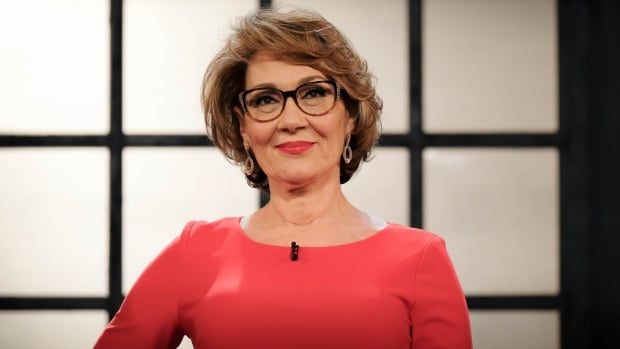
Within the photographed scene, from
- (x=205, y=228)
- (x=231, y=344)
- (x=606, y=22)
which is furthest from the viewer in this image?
(x=606, y=22)

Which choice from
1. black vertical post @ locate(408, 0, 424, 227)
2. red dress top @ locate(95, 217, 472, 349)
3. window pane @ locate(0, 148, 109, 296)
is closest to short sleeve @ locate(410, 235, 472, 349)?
red dress top @ locate(95, 217, 472, 349)

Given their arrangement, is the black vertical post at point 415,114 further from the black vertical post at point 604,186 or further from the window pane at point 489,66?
the black vertical post at point 604,186

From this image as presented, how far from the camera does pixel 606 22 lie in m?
1.81

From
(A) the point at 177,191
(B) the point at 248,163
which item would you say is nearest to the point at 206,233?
(B) the point at 248,163

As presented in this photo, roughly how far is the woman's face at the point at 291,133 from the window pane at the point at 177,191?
1.93 ft

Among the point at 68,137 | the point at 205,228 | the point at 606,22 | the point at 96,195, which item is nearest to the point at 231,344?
the point at 205,228

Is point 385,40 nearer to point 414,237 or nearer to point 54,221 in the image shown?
point 414,237

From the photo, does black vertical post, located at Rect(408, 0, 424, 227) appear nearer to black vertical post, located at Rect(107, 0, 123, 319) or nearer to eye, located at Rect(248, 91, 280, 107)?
eye, located at Rect(248, 91, 280, 107)

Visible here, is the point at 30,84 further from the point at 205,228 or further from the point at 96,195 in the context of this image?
the point at 205,228

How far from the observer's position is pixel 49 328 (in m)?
1.86

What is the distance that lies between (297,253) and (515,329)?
904mm

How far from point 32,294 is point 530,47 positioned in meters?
1.61

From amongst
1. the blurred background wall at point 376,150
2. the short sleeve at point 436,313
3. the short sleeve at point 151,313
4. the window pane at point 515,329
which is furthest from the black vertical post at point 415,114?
→ the short sleeve at point 151,313

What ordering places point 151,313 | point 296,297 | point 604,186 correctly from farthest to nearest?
point 604,186 < point 151,313 < point 296,297
